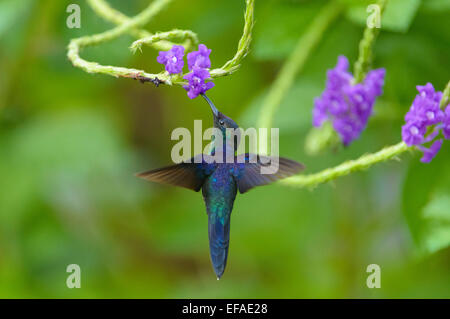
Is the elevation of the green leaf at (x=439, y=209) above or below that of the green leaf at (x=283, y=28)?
below

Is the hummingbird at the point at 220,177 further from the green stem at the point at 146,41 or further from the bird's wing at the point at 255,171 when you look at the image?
the green stem at the point at 146,41

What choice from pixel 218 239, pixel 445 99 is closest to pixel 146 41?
pixel 218 239

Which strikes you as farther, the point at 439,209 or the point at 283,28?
the point at 283,28

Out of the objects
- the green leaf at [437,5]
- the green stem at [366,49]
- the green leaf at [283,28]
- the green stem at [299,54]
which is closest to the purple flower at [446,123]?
the green stem at [366,49]

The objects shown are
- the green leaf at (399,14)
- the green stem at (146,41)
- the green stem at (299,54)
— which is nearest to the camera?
the green stem at (146,41)

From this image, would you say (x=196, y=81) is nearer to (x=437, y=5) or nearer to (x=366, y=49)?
(x=366, y=49)

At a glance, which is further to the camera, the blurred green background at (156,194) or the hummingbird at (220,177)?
the blurred green background at (156,194)
